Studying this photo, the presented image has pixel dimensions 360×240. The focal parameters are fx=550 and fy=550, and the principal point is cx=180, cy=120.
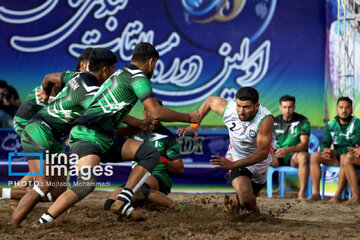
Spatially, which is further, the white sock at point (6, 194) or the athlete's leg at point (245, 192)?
the athlete's leg at point (245, 192)

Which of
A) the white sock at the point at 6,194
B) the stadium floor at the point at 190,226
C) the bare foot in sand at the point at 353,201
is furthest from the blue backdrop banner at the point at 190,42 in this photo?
the white sock at the point at 6,194

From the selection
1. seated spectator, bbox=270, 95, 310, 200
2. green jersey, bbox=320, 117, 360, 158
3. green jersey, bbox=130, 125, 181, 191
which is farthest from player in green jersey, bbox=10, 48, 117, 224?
green jersey, bbox=320, 117, 360, 158

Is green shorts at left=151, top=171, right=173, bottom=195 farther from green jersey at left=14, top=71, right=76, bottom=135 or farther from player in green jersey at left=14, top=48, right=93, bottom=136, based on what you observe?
green jersey at left=14, top=71, right=76, bottom=135

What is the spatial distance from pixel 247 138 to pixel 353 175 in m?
2.88

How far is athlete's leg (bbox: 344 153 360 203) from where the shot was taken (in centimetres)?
830

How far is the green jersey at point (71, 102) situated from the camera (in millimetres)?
5375

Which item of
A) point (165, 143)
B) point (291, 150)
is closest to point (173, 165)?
point (165, 143)

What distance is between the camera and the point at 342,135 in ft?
28.8

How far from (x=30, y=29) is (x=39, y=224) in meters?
6.54

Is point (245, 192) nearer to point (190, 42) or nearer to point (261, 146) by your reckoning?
point (261, 146)

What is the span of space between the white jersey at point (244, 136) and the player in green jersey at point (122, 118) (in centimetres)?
114

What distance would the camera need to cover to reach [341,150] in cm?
888

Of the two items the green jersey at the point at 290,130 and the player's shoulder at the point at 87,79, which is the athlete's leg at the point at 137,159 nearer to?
the player's shoulder at the point at 87,79

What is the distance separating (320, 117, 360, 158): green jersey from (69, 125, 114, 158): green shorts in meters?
4.70
